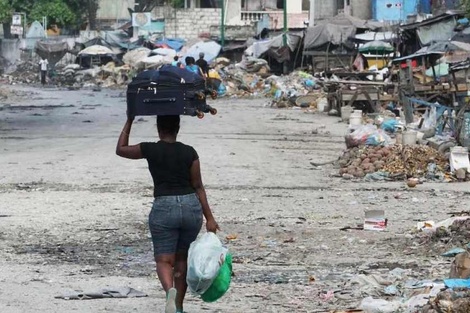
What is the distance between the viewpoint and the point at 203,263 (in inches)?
265

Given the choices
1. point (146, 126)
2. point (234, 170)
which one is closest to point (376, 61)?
point (146, 126)

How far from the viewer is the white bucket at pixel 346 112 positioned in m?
28.1

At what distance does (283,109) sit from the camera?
35.1 meters

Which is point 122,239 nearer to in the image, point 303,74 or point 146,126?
point 146,126

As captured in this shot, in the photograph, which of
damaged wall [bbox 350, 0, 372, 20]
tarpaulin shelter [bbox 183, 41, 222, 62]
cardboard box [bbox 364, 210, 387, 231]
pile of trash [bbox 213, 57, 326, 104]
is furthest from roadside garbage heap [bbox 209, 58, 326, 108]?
cardboard box [bbox 364, 210, 387, 231]

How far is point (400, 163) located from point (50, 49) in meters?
58.4

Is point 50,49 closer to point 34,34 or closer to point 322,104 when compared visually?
point 34,34

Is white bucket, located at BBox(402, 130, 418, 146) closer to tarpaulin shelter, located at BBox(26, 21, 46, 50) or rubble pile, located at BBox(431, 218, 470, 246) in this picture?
rubble pile, located at BBox(431, 218, 470, 246)

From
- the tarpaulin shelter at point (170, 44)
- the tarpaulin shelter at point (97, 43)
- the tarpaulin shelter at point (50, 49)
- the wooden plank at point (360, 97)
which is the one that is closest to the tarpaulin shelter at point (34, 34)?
the tarpaulin shelter at point (50, 49)

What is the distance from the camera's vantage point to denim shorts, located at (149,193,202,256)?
6.92 metres

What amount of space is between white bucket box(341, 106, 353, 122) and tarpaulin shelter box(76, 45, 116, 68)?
4039 centimetres

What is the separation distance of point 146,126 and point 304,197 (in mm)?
12617

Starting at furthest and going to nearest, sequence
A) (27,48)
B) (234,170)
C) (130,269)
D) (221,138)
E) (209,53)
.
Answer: (27,48) → (209,53) → (221,138) → (234,170) → (130,269)

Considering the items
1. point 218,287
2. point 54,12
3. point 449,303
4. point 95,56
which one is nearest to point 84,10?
point 54,12
